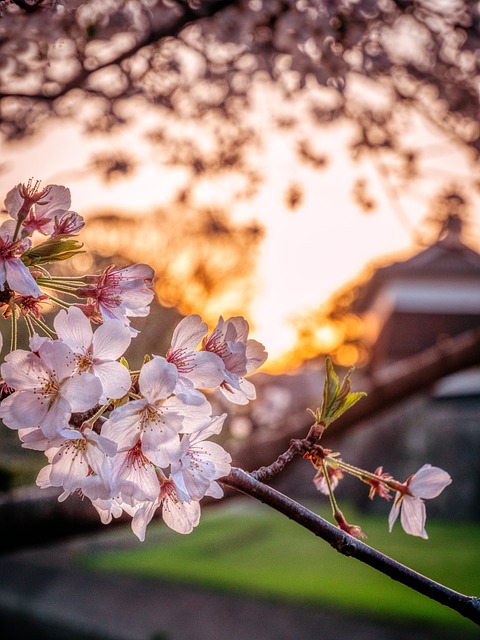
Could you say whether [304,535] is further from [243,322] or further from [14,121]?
[243,322]

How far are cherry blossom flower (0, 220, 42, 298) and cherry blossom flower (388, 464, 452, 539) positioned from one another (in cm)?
54

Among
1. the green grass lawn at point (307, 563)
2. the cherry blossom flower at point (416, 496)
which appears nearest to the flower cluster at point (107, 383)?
the cherry blossom flower at point (416, 496)

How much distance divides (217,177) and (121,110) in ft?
2.52

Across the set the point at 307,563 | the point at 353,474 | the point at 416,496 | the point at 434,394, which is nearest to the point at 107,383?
the point at 353,474

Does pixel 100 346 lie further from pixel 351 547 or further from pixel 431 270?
pixel 431 270

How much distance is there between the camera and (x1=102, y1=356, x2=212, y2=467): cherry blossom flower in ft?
2.24

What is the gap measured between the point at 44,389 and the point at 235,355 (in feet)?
0.69

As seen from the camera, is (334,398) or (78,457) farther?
(334,398)

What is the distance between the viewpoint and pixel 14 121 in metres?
4.15

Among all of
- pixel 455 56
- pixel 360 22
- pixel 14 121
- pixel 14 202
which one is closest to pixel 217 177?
pixel 14 121

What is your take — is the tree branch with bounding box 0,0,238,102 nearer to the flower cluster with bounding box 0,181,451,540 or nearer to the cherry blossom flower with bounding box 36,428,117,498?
the flower cluster with bounding box 0,181,451,540

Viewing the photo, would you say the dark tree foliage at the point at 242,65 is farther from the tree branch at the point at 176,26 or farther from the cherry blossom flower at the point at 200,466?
the cherry blossom flower at the point at 200,466

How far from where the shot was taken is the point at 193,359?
0.76 metres

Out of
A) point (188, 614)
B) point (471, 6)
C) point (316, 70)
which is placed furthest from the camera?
point (188, 614)
